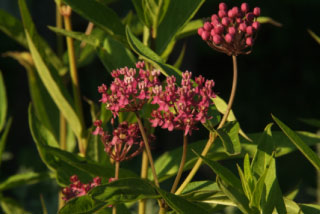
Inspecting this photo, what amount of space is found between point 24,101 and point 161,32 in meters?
2.54

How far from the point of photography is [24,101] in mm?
4020

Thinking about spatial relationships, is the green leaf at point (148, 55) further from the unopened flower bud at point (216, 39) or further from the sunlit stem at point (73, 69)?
the sunlit stem at point (73, 69)

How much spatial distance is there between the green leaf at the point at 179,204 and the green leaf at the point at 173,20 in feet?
1.68

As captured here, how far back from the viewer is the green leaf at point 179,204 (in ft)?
3.92

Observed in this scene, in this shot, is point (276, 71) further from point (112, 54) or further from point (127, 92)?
point (127, 92)

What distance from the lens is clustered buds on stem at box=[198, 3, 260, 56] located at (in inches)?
49.5

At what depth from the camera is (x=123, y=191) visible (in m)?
1.24

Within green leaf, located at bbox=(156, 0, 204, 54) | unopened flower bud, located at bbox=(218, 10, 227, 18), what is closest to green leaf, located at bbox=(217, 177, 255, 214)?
unopened flower bud, located at bbox=(218, 10, 227, 18)

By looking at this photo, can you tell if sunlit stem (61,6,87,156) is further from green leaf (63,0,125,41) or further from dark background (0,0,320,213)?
dark background (0,0,320,213)

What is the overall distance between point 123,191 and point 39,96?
86 cm

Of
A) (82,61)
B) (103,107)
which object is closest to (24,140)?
(82,61)

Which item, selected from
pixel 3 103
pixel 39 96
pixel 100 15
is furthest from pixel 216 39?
pixel 3 103

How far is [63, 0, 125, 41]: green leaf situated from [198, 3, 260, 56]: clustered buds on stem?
322 millimetres

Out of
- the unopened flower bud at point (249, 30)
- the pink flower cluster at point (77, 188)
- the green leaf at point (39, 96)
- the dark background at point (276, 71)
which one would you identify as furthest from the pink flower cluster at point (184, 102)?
the dark background at point (276, 71)
